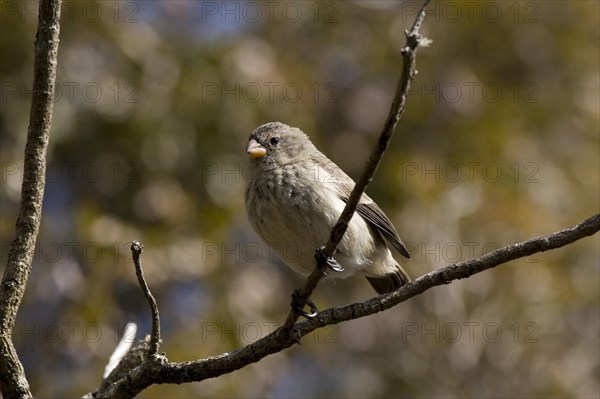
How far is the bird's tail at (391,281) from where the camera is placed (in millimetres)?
4867

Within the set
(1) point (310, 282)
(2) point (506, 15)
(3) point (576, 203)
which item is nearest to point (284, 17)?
(2) point (506, 15)

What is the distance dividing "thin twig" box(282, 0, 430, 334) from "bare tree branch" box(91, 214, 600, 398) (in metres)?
0.15

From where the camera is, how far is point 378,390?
20.8 ft

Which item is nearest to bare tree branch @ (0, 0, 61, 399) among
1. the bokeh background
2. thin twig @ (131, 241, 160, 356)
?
thin twig @ (131, 241, 160, 356)

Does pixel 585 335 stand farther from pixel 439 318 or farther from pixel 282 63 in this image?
pixel 282 63

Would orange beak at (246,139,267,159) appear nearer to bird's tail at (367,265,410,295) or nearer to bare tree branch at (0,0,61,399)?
bird's tail at (367,265,410,295)

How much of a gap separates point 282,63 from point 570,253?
8.51ft

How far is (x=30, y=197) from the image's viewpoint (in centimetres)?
260

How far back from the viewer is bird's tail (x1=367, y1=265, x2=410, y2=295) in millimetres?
4867

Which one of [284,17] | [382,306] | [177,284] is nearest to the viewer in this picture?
[382,306]

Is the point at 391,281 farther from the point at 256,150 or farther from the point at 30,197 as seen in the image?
the point at 30,197

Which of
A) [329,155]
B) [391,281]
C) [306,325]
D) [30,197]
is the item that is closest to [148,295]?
[30,197]

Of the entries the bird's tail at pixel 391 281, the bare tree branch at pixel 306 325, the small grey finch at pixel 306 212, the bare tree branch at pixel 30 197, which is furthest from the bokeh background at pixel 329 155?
the bare tree branch at pixel 30 197

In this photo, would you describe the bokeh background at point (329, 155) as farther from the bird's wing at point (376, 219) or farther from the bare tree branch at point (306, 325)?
the bare tree branch at point (306, 325)
